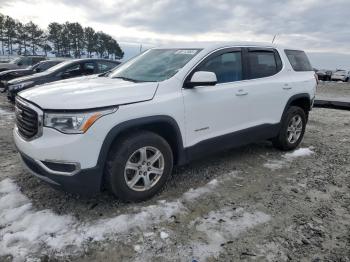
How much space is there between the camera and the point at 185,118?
3.65 metres

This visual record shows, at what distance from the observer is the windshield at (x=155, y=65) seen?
383 cm

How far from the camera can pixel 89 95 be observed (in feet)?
10.2

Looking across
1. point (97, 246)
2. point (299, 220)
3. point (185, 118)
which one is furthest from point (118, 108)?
point (299, 220)

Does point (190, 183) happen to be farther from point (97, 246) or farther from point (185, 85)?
point (97, 246)

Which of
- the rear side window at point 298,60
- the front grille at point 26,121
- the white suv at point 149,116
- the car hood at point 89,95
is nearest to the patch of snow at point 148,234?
the white suv at point 149,116

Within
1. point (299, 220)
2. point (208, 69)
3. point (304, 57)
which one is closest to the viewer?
point (299, 220)

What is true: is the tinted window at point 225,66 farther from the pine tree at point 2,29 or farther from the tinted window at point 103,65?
the pine tree at point 2,29

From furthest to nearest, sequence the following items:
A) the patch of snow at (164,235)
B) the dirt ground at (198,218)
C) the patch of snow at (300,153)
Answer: the patch of snow at (300,153), the patch of snow at (164,235), the dirt ground at (198,218)

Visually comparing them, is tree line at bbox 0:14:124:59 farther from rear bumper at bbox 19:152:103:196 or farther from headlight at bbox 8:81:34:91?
rear bumper at bbox 19:152:103:196

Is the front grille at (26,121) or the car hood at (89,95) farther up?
the car hood at (89,95)

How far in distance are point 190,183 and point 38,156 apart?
187 centimetres

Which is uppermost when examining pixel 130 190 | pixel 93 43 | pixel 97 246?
pixel 93 43

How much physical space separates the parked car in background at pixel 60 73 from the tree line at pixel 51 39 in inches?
2397

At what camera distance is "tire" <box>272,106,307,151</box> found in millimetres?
5205
